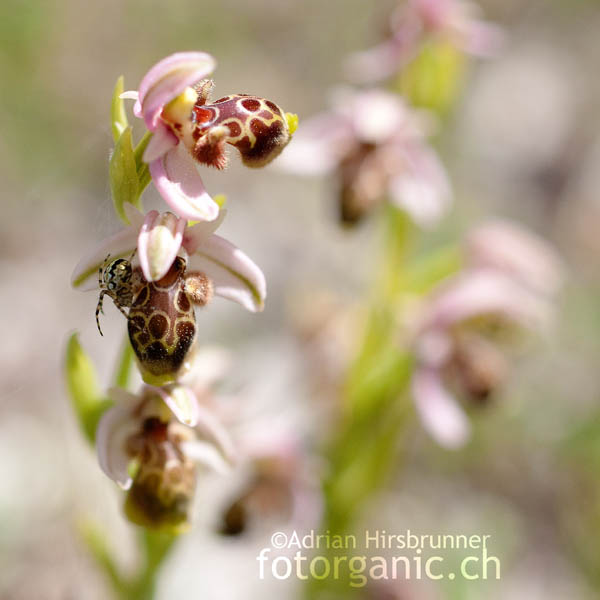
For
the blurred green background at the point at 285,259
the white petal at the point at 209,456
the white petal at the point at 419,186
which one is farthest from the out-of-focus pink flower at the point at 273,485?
the white petal at the point at 419,186

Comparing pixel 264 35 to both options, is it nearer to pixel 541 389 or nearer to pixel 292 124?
pixel 541 389

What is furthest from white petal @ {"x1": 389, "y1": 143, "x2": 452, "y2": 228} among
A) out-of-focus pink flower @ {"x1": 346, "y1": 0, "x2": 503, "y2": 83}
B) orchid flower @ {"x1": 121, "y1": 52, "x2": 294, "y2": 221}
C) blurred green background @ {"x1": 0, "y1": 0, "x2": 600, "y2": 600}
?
orchid flower @ {"x1": 121, "y1": 52, "x2": 294, "y2": 221}

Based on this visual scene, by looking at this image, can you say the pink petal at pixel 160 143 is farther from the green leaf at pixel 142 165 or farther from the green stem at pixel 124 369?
the green stem at pixel 124 369

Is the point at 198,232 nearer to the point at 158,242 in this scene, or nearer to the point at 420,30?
the point at 158,242

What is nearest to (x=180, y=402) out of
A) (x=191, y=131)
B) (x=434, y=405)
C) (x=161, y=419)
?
(x=161, y=419)

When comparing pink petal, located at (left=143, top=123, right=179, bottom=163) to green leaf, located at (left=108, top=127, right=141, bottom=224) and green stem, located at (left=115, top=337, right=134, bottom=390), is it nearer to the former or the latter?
green leaf, located at (left=108, top=127, right=141, bottom=224)

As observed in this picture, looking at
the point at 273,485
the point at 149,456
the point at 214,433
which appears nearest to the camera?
the point at 149,456

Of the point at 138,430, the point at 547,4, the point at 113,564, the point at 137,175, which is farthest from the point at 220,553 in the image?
the point at 547,4
